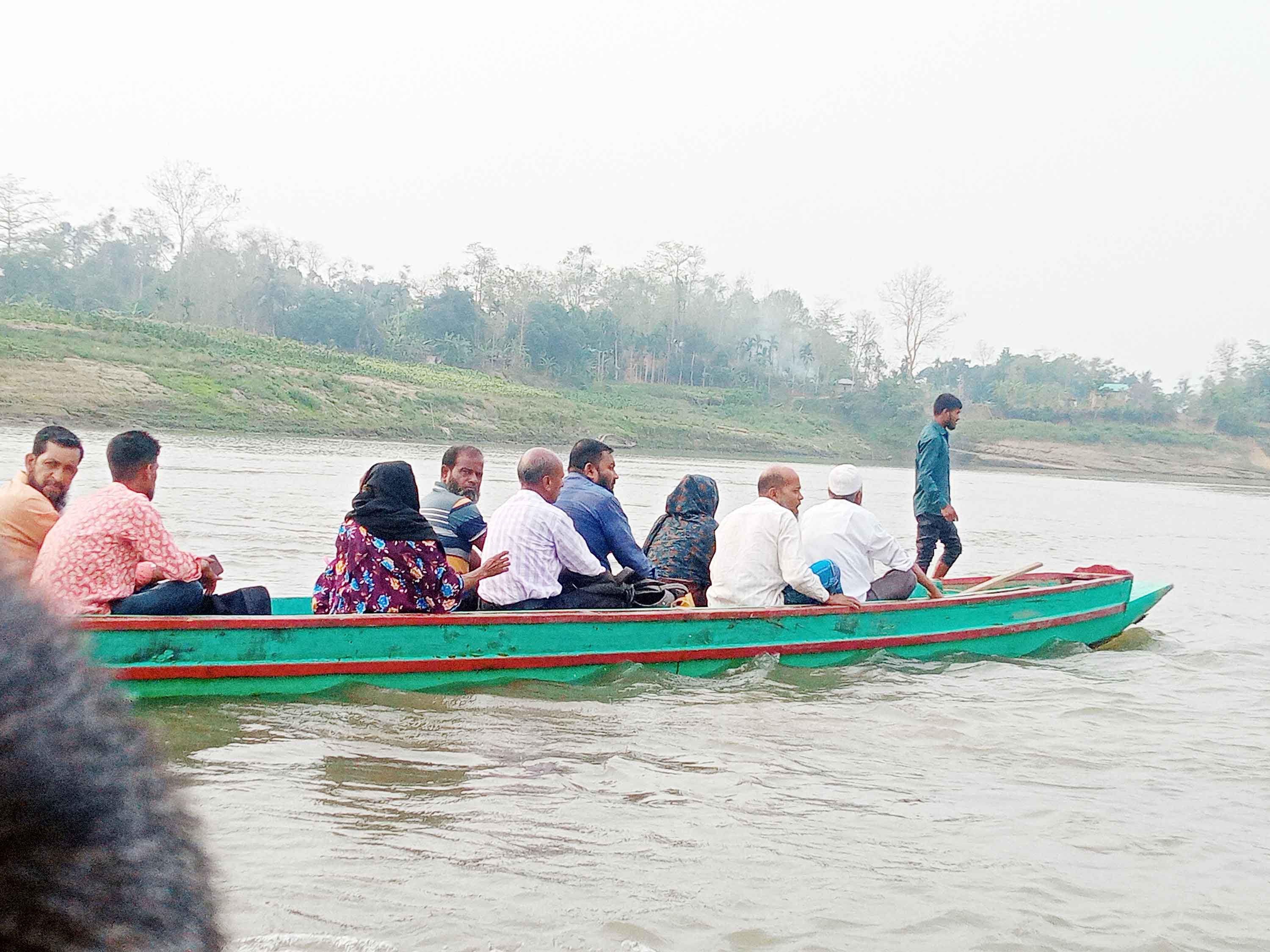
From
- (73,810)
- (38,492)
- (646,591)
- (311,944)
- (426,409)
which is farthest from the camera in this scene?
(426,409)

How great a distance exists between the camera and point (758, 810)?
428 centimetres

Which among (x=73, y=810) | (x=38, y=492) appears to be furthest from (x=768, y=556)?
(x=73, y=810)

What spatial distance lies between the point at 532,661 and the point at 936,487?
4184 mm

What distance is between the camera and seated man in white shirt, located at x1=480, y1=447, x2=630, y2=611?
19.7 feet

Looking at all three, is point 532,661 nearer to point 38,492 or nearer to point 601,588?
point 601,588

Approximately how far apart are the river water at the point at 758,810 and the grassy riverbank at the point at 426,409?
2273cm

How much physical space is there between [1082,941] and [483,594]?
11.5ft

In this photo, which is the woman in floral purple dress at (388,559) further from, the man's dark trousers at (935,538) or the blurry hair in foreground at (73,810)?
the blurry hair in foreground at (73,810)

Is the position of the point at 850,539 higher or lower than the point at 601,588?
higher

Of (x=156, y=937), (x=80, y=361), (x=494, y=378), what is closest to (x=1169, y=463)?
(x=494, y=378)

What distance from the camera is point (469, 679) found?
5.61m

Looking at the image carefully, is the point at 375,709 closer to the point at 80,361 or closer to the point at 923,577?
the point at 923,577

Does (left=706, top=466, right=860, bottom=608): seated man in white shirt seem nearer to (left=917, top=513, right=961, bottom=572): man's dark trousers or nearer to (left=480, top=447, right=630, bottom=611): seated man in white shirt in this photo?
(left=480, top=447, right=630, bottom=611): seated man in white shirt

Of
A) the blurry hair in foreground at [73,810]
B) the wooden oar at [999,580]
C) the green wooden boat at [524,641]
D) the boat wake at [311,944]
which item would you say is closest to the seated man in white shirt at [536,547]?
the green wooden boat at [524,641]
